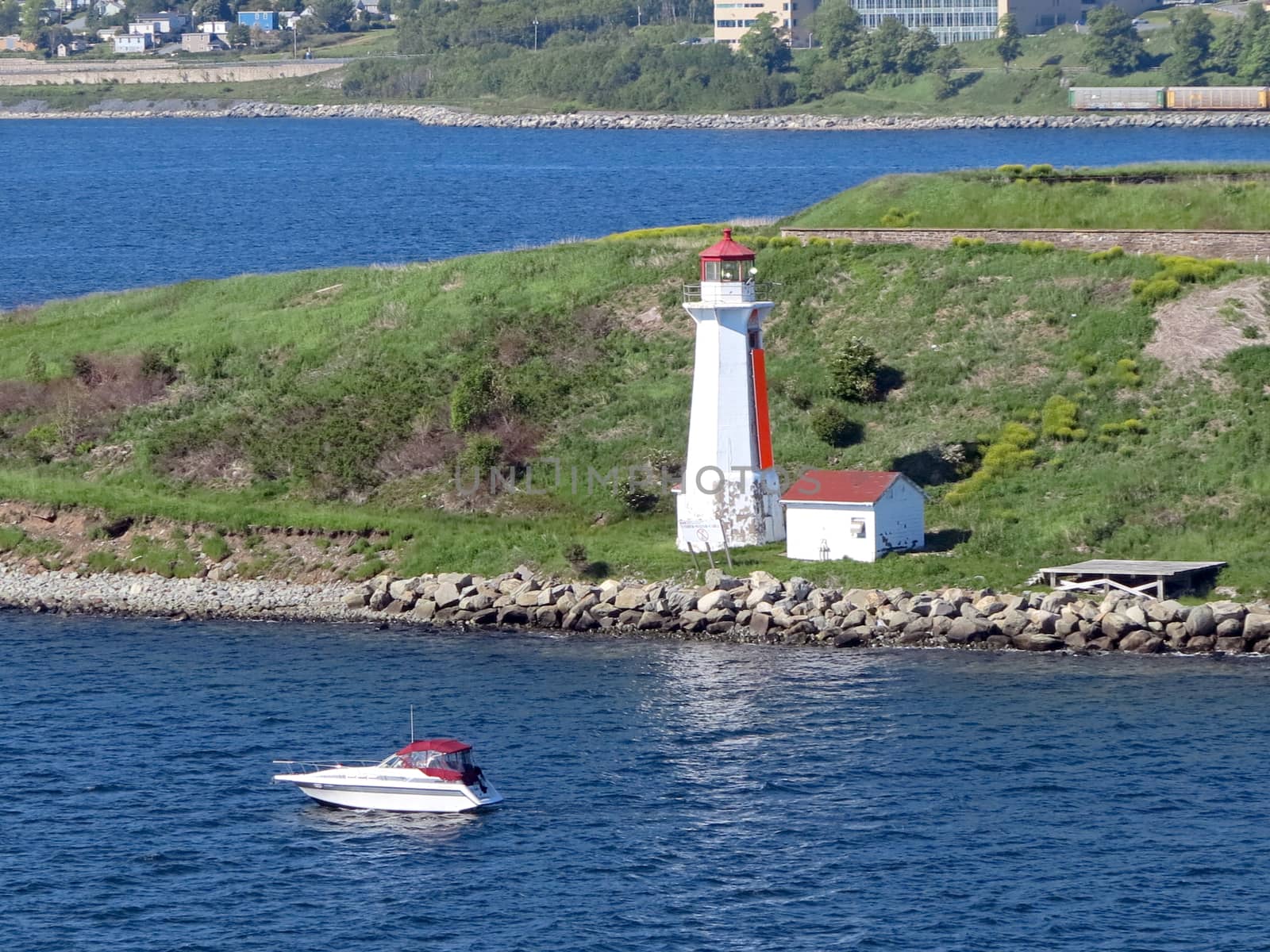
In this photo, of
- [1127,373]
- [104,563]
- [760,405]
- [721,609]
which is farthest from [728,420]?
[104,563]

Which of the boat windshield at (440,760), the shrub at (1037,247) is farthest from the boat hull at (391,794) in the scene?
the shrub at (1037,247)

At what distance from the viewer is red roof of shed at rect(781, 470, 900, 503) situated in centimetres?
5266

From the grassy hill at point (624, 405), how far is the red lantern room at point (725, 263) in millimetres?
7218

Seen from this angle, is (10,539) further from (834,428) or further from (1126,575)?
(1126,575)

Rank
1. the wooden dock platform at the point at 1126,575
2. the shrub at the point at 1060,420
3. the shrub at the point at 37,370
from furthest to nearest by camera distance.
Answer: the shrub at the point at 37,370 < the shrub at the point at 1060,420 < the wooden dock platform at the point at 1126,575

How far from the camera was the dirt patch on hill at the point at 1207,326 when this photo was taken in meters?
60.6

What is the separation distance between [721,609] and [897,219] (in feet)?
89.9

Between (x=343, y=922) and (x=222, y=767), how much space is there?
812 cm

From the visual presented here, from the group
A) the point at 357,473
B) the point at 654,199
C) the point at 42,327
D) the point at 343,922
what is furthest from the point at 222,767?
the point at 654,199

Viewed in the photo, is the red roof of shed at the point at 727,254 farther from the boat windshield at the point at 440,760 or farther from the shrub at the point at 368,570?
the boat windshield at the point at 440,760

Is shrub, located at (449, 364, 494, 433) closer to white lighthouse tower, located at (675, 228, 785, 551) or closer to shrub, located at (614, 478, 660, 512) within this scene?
shrub, located at (614, 478, 660, 512)

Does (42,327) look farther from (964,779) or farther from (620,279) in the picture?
(964,779)

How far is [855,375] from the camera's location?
61.6 m

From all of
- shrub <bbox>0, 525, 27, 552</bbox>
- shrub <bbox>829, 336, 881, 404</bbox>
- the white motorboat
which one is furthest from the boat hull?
shrub <bbox>829, 336, 881, 404</bbox>
